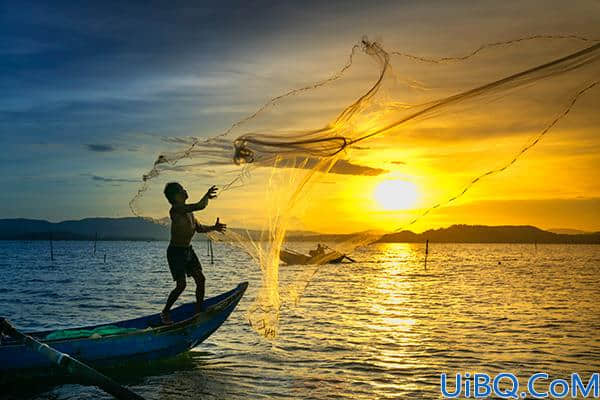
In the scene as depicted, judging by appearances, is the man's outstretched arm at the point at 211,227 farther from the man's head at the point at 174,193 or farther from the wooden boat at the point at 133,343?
the wooden boat at the point at 133,343

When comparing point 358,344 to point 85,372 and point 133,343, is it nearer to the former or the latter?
point 133,343

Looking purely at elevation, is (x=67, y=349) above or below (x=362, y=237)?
below

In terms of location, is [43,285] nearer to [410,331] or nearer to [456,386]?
[410,331]

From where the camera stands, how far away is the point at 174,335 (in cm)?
1323

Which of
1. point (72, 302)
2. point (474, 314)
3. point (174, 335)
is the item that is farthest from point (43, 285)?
point (174, 335)

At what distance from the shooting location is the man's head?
12078 mm

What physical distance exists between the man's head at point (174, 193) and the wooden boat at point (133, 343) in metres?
2.72

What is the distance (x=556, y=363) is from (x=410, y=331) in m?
5.49

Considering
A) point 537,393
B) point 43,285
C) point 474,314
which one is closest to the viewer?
point 537,393

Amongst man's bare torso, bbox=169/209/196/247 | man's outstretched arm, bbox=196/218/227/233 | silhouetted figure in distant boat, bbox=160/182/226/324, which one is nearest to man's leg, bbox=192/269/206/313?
silhouetted figure in distant boat, bbox=160/182/226/324

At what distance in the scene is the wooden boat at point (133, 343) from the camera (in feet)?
37.2

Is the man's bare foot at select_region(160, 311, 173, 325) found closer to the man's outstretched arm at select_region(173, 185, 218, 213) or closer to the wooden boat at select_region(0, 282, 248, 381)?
the wooden boat at select_region(0, 282, 248, 381)

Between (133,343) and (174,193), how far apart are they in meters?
→ 3.05

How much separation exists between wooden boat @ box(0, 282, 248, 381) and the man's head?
272cm
